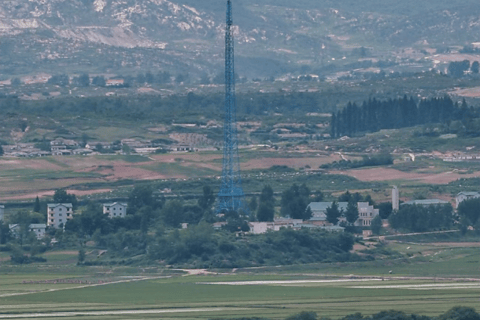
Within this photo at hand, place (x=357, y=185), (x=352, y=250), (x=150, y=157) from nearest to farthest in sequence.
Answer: (x=352, y=250) < (x=357, y=185) < (x=150, y=157)

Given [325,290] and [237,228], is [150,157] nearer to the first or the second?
[237,228]

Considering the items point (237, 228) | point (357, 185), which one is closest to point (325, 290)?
point (237, 228)

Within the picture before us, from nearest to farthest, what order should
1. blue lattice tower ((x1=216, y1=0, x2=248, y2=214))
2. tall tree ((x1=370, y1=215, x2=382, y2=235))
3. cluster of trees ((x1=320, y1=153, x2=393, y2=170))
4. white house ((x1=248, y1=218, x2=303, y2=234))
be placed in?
white house ((x1=248, y1=218, x2=303, y2=234)) < tall tree ((x1=370, y1=215, x2=382, y2=235)) < blue lattice tower ((x1=216, y1=0, x2=248, y2=214)) < cluster of trees ((x1=320, y1=153, x2=393, y2=170))

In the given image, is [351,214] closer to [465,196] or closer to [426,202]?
[426,202]

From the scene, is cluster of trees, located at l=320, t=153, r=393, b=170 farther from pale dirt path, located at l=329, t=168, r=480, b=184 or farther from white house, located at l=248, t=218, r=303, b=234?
white house, located at l=248, t=218, r=303, b=234

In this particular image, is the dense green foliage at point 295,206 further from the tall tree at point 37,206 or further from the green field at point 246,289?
the tall tree at point 37,206

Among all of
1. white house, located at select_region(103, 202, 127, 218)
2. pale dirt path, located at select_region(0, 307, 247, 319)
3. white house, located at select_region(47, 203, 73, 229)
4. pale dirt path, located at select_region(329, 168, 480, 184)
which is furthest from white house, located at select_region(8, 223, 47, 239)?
pale dirt path, located at select_region(329, 168, 480, 184)

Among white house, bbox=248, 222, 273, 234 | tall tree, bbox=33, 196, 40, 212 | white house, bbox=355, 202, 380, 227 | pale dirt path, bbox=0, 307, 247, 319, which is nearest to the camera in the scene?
pale dirt path, bbox=0, 307, 247, 319
